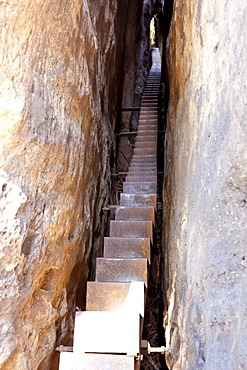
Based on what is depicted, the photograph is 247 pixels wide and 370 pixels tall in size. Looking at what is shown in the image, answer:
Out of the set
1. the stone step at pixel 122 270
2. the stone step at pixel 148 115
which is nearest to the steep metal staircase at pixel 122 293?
the stone step at pixel 122 270

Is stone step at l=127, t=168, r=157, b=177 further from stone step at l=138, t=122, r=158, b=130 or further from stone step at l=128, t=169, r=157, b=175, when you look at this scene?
stone step at l=138, t=122, r=158, b=130

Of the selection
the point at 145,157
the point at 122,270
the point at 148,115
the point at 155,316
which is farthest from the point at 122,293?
the point at 148,115

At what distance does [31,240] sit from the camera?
2.77 m

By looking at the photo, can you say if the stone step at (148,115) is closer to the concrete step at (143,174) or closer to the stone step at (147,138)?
the stone step at (147,138)

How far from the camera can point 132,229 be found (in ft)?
15.4

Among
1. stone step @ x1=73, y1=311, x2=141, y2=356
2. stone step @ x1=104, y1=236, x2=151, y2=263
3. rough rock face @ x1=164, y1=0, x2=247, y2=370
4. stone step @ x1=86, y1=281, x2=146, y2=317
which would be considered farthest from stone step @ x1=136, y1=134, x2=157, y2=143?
stone step @ x1=73, y1=311, x2=141, y2=356

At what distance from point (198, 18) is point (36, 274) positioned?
2.37 m

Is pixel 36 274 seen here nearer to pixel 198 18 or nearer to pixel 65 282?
pixel 65 282

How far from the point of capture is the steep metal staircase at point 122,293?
310 cm

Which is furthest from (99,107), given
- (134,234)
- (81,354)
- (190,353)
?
(190,353)

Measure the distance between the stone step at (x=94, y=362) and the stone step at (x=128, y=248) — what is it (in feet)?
4.68

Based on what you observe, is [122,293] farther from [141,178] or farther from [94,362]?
[141,178]

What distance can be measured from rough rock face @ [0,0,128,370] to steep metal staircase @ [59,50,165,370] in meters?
0.23

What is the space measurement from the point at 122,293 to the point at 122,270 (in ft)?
1.24
